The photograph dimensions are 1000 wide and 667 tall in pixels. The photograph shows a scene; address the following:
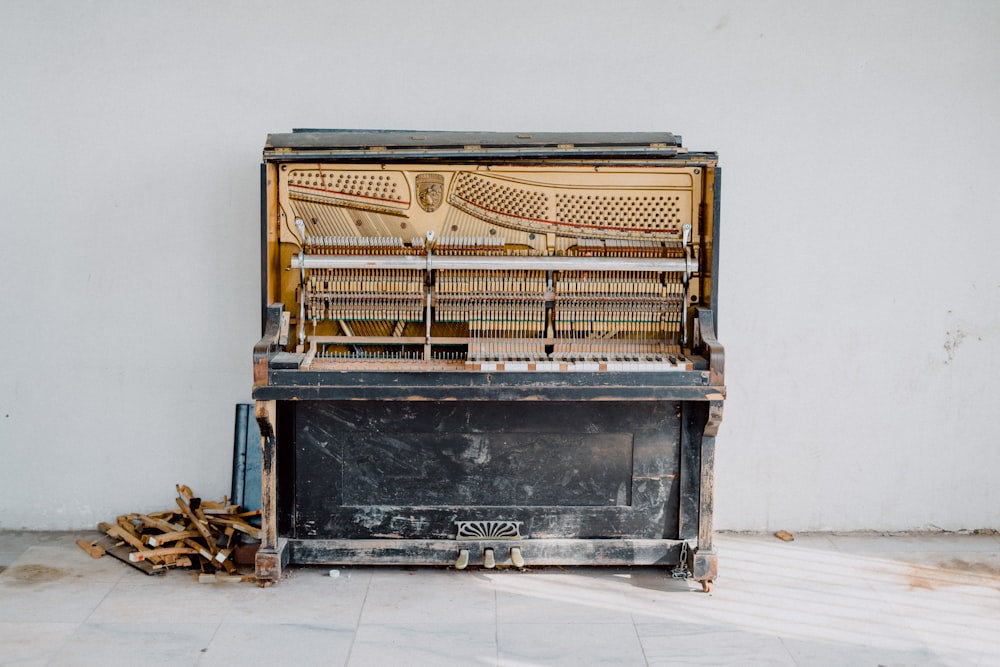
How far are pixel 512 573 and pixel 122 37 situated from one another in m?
2.86

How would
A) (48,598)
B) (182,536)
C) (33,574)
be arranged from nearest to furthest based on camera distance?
1. (48,598)
2. (33,574)
3. (182,536)

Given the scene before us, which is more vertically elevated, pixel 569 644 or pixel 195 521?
pixel 195 521

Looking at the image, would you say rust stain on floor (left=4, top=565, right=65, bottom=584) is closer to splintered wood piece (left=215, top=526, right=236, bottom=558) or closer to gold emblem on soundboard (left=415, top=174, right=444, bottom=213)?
splintered wood piece (left=215, top=526, right=236, bottom=558)

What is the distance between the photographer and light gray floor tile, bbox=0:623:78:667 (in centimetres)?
285

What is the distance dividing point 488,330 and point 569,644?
1177 millimetres

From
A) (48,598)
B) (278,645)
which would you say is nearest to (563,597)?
(278,645)

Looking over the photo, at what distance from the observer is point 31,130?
390cm

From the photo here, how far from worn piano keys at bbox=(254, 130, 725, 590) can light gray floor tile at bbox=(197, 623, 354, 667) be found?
1.17 feet

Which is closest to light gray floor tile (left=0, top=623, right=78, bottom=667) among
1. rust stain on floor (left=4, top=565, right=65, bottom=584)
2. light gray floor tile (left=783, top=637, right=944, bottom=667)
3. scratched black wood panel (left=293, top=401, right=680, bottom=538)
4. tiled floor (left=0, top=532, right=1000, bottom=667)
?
tiled floor (left=0, top=532, right=1000, bottom=667)

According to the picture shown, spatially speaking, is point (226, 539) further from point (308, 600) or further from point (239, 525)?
point (308, 600)

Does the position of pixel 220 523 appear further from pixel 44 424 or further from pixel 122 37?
pixel 122 37

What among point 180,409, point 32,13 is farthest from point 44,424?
point 32,13

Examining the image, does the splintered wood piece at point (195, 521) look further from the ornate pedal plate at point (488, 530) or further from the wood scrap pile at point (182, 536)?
the ornate pedal plate at point (488, 530)

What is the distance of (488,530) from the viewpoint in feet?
11.5
